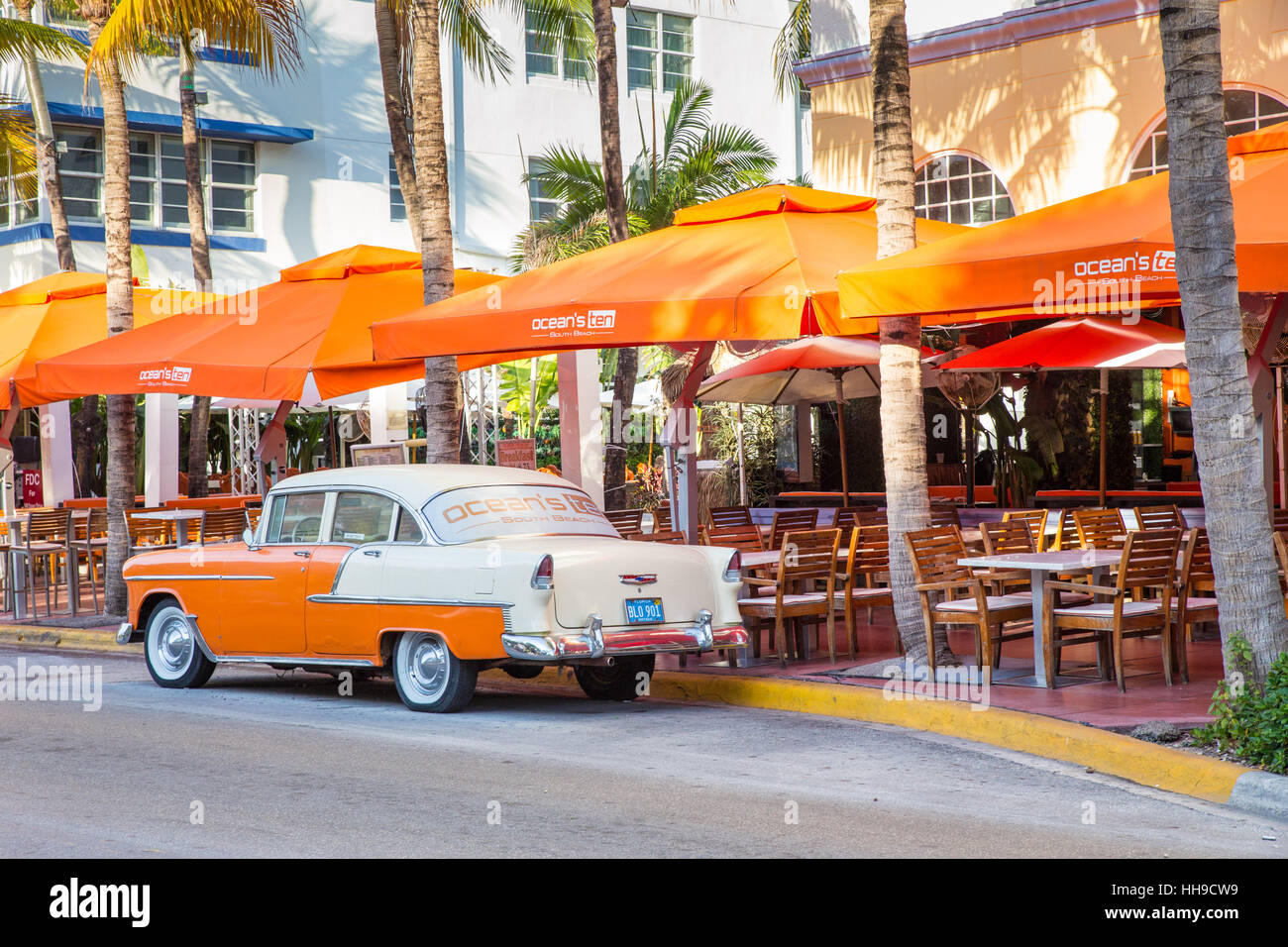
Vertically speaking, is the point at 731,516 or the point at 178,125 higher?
the point at 178,125

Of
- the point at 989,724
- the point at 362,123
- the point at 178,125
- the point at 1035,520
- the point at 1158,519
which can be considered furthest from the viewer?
the point at 362,123

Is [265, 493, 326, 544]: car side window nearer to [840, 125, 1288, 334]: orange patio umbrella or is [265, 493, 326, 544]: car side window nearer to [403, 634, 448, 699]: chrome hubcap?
[403, 634, 448, 699]: chrome hubcap

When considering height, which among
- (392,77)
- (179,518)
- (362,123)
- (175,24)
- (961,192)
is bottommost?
(179,518)

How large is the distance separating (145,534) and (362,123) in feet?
65.8

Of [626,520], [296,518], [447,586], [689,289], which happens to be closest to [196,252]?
[626,520]

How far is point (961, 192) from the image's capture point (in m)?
20.5

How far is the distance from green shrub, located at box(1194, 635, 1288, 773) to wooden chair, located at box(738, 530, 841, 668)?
3.89 m

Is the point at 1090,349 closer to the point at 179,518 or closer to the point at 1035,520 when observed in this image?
the point at 1035,520

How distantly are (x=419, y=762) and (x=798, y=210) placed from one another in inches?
261

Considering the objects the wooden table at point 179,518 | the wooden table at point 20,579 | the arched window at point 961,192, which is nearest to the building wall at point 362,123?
the wooden table at point 20,579

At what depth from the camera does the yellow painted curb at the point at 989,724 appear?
7.79 m

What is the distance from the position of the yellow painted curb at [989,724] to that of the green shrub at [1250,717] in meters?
0.14

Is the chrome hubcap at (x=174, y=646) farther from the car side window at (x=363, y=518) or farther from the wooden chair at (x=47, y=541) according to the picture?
the wooden chair at (x=47, y=541)

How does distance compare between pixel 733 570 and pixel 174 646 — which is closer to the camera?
pixel 733 570
